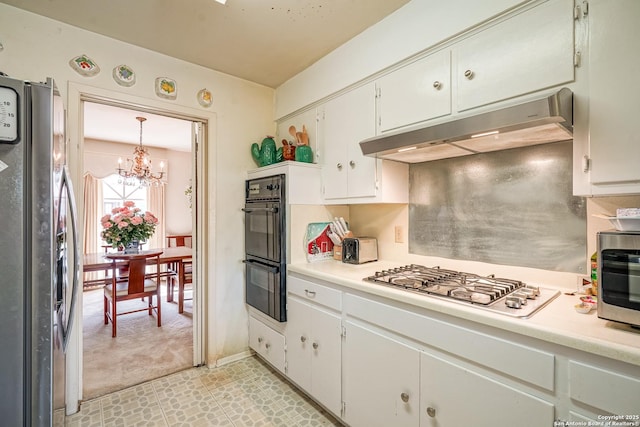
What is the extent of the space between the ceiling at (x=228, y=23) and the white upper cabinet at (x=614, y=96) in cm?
99

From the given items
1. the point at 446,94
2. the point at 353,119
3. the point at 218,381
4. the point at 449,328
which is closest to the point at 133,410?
the point at 218,381

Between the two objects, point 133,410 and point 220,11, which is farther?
point 133,410

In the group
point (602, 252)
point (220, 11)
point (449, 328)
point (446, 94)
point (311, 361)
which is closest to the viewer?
point (602, 252)

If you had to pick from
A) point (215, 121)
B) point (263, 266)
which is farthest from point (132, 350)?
point (215, 121)

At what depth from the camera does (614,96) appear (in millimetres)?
1113

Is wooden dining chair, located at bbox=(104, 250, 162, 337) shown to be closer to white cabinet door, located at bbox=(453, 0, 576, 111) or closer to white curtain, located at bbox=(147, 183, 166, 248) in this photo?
white curtain, located at bbox=(147, 183, 166, 248)

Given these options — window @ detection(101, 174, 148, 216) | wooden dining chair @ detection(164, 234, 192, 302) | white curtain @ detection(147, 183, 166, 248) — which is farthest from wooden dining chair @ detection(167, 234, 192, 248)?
window @ detection(101, 174, 148, 216)

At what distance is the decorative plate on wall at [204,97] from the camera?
2.46 meters

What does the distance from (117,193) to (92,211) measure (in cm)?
49

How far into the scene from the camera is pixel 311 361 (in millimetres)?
1955

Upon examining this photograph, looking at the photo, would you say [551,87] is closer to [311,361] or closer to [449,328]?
[449,328]

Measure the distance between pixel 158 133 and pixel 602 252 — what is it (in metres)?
5.23

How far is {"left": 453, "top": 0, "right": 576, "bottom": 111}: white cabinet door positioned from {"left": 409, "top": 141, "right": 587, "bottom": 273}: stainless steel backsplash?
410mm

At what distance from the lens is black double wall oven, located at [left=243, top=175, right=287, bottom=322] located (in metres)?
2.22
